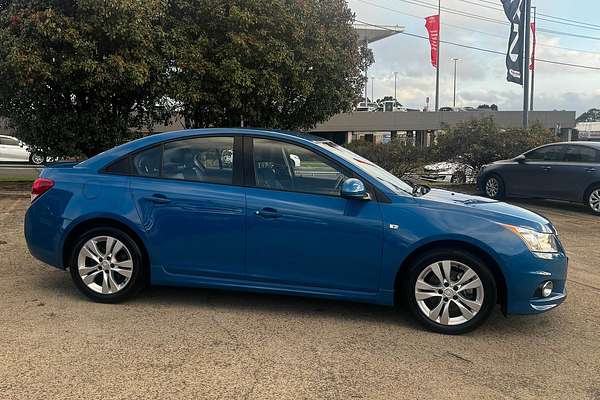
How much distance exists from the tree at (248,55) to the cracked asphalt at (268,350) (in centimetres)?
659

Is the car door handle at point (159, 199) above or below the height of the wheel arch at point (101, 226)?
above

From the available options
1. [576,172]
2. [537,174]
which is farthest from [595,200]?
[537,174]

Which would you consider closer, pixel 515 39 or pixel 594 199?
pixel 594 199

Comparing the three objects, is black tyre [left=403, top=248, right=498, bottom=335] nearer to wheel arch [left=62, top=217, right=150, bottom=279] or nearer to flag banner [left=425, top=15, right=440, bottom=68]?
wheel arch [left=62, top=217, right=150, bottom=279]

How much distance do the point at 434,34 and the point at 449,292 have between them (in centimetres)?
4420

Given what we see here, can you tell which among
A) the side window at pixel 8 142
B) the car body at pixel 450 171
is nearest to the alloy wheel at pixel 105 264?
the car body at pixel 450 171

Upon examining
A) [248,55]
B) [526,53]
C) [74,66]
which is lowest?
[74,66]

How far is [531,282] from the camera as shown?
4.26 metres

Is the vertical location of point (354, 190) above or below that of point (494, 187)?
above

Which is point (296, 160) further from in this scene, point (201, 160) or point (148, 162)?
point (148, 162)

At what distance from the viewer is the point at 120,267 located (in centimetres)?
486

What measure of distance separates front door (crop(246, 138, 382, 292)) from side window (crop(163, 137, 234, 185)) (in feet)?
0.90

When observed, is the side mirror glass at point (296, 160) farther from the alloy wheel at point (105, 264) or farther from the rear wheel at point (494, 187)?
the rear wheel at point (494, 187)

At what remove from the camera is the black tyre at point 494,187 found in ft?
40.3
